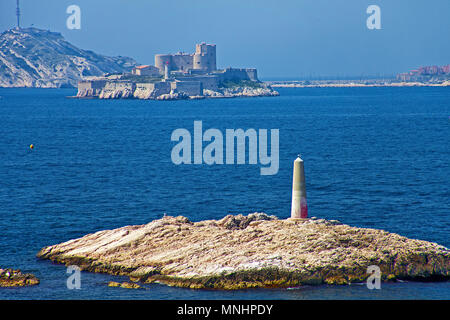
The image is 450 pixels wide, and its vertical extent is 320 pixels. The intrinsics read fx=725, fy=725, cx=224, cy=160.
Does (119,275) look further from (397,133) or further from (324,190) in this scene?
(397,133)

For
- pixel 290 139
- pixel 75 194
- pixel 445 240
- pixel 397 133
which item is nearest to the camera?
pixel 445 240

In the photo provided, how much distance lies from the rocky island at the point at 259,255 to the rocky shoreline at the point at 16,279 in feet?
6.64

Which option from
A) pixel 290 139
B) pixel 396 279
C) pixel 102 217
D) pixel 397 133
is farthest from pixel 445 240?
pixel 397 133

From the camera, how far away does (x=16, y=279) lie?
24.2 m

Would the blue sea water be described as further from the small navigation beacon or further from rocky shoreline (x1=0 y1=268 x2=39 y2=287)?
the small navigation beacon

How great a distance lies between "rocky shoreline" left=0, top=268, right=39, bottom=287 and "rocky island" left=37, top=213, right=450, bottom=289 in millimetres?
2025

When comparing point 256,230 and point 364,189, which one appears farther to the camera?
point 364,189

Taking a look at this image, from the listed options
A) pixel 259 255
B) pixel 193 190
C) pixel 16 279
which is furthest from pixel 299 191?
pixel 193 190

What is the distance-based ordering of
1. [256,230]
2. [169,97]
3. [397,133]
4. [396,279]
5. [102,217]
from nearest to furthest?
[396,279], [256,230], [102,217], [397,133], [169,97]

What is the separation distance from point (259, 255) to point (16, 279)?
8.17m

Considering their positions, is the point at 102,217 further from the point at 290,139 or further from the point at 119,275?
the point at 290,139

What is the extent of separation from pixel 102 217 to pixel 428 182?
22.1 meters

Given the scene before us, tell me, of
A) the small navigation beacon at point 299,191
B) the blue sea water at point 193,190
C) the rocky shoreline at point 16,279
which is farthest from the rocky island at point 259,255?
the rocky shoreline at point 16,279

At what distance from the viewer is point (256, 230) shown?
26.0 m
